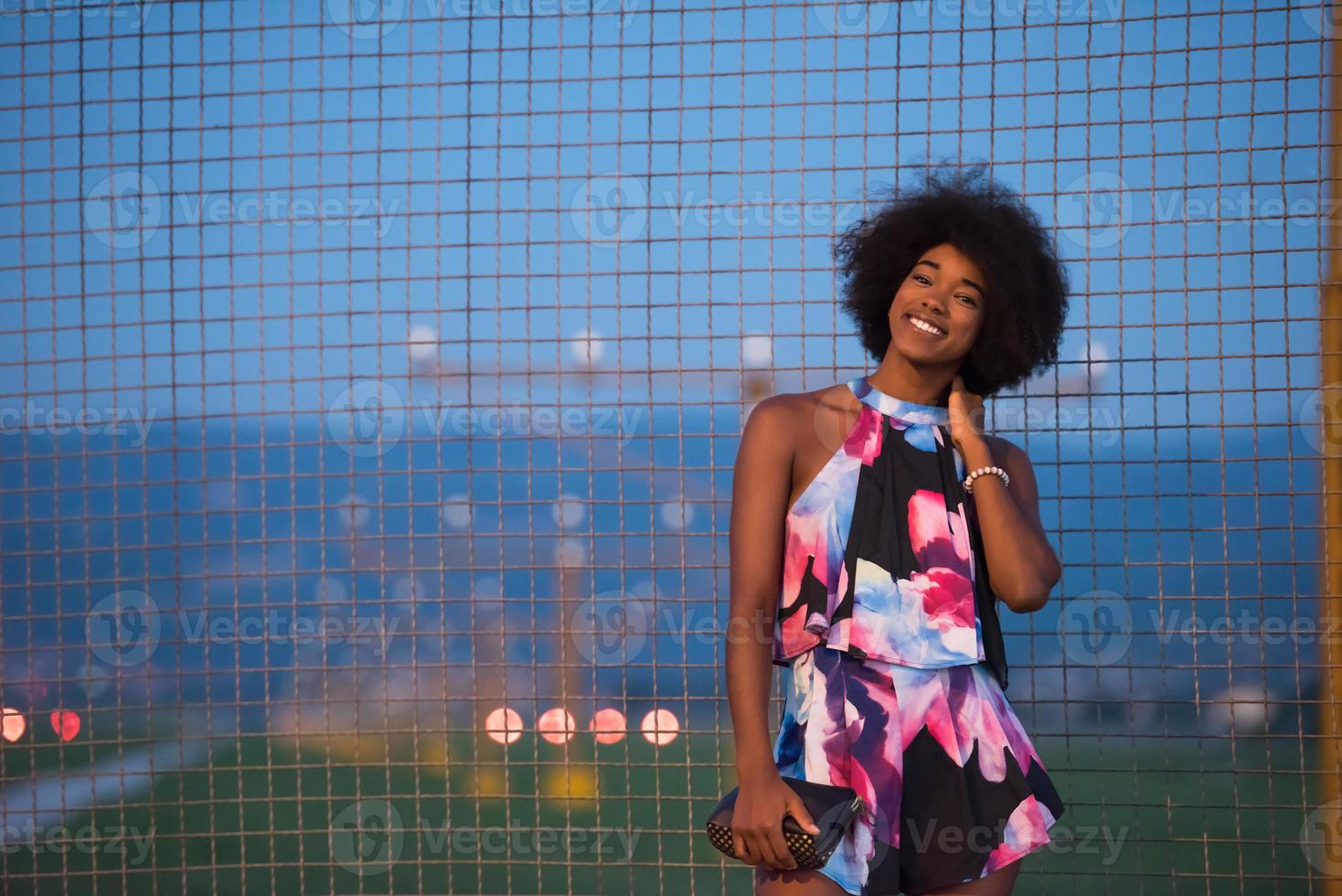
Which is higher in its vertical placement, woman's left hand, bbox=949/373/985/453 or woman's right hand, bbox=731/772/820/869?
woman's left hand, bbox=949/373/985/453

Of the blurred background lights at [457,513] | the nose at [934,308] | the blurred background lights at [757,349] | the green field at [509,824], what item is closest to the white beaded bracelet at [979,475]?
the nose at [934,308]

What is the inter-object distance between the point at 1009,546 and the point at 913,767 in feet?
1.36

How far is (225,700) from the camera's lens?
148 inches

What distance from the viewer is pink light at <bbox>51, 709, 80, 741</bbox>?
384 centimetres

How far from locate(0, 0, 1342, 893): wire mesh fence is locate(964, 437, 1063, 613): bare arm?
105 cm

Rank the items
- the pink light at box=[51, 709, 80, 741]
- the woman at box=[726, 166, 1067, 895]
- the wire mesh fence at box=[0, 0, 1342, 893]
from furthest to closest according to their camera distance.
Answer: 1. the pink light at box=[51, 709, 80, 741]
2. the wire mesh fence at box=[0, 0, 1342, 893]
3. the woman at box=[726, 166, 1067, 895]

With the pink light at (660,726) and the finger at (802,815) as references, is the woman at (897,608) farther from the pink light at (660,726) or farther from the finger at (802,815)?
the pink light at (660,726)

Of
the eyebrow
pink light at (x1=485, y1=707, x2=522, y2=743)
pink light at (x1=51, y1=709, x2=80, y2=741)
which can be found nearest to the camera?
the eyebrow

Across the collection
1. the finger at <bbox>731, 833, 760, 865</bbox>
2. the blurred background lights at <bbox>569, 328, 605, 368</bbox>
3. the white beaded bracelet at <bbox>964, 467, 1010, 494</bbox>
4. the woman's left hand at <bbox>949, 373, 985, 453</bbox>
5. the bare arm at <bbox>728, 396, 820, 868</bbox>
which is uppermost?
the blurred background lights at <bbox>569, 328, 605, 368</bbox>

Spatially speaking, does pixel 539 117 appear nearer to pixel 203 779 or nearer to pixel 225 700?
pixel 225 700

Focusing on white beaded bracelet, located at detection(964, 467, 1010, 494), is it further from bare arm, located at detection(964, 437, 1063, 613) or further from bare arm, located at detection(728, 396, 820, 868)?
bare arm, located at detection(728, 396, 820, 868)

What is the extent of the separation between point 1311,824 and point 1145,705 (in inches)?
20.1

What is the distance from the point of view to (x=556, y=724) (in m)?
3.73

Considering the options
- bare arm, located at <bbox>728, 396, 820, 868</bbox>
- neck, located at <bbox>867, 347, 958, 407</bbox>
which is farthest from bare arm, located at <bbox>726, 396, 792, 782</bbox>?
neck, located at <bbox>867, 347, 958, 407</bbox>
